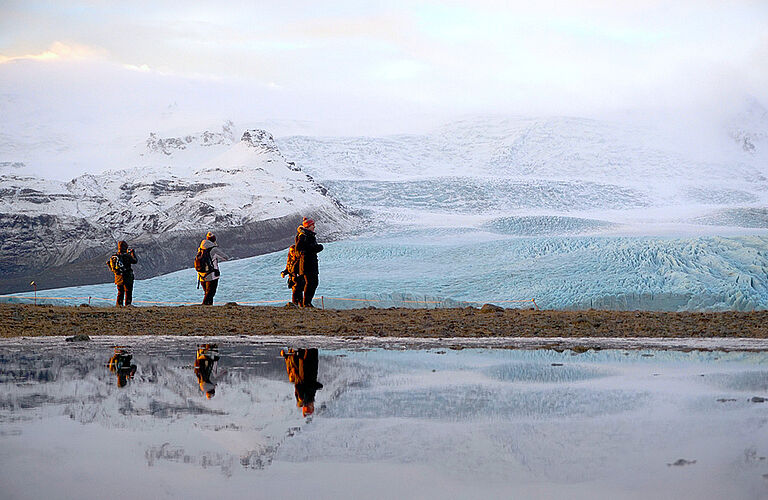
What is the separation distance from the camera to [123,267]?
17.8 metres

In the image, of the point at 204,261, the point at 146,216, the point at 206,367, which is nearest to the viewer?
the point at 206,367

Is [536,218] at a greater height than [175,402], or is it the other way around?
[536,218]

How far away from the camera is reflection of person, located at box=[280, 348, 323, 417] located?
6.05 m

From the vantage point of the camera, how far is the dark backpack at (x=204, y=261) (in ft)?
56.4

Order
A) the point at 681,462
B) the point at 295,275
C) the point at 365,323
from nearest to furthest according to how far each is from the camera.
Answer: the point at 681,462, the point at 365,323, the point at 295,275

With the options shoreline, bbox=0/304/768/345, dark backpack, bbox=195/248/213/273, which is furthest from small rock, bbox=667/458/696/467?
dark backpack, bbox=195/248/213/273

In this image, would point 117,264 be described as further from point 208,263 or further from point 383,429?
point 383,429

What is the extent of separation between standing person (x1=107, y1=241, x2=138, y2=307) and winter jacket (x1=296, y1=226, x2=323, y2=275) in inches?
124

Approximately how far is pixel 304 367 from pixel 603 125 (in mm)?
39755

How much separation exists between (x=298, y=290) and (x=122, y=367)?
907cm

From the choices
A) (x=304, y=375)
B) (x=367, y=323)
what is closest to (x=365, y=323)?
(x=367, y=323)

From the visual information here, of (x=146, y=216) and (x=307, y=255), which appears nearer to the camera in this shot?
(x=307, y=255)

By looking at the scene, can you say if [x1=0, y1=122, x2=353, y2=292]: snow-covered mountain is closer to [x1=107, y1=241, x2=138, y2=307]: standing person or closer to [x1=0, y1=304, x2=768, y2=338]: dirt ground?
[x1=107, y1=241, x2=138, y2=307]: standing person

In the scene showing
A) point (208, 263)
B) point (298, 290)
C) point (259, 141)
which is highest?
point (259, 141)
